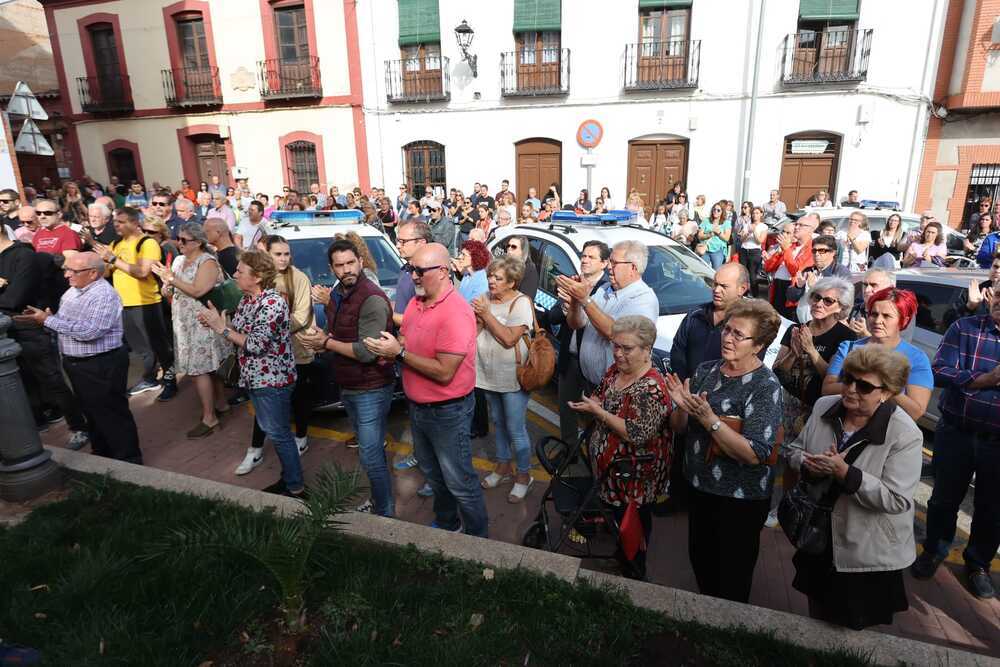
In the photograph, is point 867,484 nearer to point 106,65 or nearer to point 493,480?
point 493,480

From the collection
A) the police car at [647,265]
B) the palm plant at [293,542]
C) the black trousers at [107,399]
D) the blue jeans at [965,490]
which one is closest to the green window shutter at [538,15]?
the police car at [647,265]

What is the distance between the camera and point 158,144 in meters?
20.3

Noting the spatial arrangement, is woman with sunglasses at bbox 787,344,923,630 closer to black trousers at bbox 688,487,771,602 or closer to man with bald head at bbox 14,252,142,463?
black trousers at bbox 688,487,771,602

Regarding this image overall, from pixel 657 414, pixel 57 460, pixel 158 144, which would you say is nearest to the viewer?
pixel 657 414

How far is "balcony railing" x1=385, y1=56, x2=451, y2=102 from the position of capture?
1741 centimetres

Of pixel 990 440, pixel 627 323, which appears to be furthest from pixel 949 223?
pixel 627 323

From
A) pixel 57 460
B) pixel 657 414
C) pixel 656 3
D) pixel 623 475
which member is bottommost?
pixel 57 460

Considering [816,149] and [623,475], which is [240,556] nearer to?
[623,475]

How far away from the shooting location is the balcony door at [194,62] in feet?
63.0

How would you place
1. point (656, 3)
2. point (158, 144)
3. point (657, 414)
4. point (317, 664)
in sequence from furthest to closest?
1. point (158, 144)
2. point (656, 3)
3. point (657, 414)
4. point (317, 664)

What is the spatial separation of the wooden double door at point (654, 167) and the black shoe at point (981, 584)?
46.7 feet

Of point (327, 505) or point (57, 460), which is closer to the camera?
point (327, 505)

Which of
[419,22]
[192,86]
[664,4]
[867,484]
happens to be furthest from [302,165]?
[867,484]

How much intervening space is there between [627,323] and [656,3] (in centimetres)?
1561
